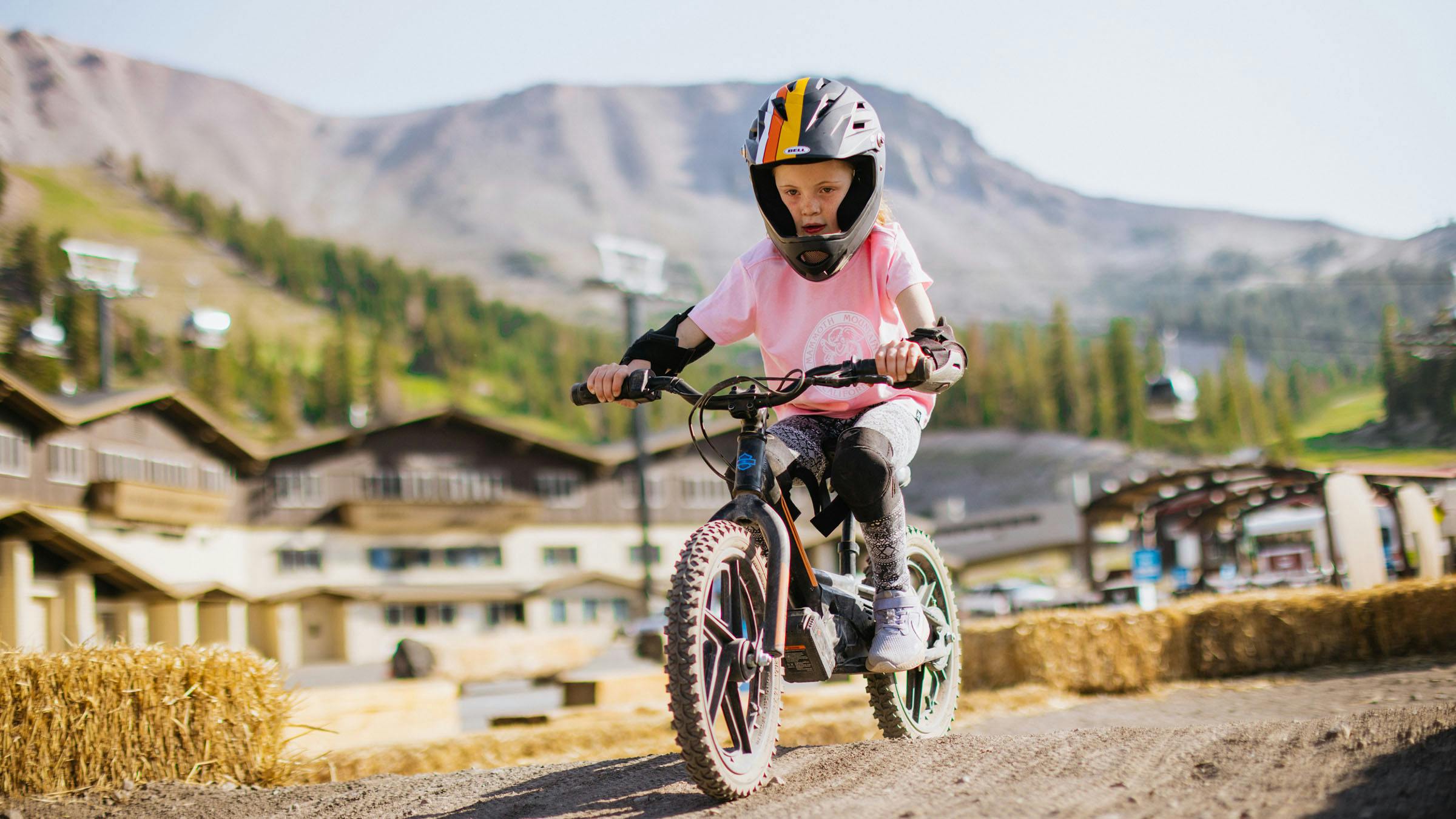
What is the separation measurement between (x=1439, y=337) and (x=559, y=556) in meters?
39.6

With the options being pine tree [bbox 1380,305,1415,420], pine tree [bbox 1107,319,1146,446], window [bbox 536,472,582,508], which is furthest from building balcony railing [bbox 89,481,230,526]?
pine tree [bbox 1107,319,1146,446]

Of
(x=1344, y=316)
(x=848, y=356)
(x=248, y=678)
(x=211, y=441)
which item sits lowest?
(x=248, y=678)

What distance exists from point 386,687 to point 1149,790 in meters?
9.51

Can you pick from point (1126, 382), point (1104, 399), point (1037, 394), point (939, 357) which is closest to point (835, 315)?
point (939, 357)

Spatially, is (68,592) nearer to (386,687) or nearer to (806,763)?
(386,687)

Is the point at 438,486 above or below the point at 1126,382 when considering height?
below

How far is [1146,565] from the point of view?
21.3 meters

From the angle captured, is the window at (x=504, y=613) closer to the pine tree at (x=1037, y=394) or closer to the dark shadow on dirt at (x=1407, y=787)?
the dark shadow on dirt at (x=1407, y=787)

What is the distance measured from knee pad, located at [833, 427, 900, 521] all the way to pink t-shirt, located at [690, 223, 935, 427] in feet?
1.21

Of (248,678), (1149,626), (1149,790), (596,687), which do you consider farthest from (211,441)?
(1149,790)

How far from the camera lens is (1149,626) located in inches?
573

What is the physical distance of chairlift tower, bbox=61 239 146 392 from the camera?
43938 mm

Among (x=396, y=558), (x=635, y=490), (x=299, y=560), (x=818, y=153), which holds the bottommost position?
(x=818, y=153)

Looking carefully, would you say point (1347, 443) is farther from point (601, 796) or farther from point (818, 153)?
point (601, 796)
